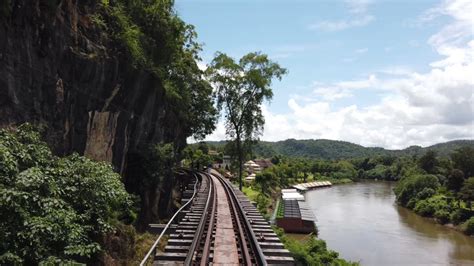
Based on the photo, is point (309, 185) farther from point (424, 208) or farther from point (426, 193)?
Answer: point (424, 208)

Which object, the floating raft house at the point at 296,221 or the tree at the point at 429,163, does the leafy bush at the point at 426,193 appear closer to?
the tree at the point at 429,163

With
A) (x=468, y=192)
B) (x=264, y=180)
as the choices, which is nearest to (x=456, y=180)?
(x=468, y=192)

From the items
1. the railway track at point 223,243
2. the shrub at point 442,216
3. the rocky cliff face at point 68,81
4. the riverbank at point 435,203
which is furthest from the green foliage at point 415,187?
the rocky cliff face at point 68,81

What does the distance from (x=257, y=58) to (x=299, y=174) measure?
92.4 meters

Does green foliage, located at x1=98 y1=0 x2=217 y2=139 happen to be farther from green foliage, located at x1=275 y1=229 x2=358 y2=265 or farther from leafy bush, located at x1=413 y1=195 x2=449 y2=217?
leafy bush, located at x1=413 y1=195 x2=449 y2=217

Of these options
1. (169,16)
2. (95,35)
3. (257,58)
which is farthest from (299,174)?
(95,35)

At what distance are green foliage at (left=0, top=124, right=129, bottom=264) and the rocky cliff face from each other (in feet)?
4.31

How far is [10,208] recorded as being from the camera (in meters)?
6.32

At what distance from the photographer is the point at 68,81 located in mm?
Answer: 11727

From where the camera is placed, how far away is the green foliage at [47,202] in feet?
20.8

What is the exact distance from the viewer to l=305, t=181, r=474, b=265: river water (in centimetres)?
3272

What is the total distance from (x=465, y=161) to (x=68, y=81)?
7614 cm

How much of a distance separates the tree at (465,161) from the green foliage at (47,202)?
2975 inches

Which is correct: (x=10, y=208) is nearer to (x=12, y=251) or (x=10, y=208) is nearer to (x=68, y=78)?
(x=12, y=251)
